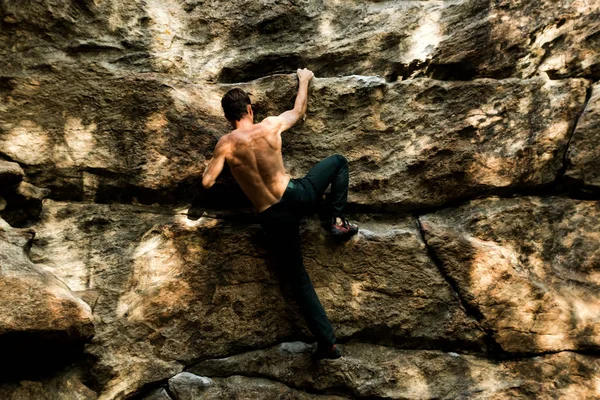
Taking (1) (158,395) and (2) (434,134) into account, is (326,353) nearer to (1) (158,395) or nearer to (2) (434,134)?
(1) (158,395)

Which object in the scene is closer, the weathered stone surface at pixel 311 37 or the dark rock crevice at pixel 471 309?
the dark rock crevice at pixel 471 309

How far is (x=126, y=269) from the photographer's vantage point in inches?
177

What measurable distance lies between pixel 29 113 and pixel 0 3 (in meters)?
1.22

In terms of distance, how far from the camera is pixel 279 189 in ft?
14.0

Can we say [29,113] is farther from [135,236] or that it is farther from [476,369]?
[476,369]

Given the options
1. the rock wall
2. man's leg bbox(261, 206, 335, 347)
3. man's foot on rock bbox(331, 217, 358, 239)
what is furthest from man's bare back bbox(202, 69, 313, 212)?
man's foot on rock bbox(331, 217, 358, 239)

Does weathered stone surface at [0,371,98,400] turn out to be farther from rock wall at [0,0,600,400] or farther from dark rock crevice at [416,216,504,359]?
dark rock crevice at [416,216,504,359]

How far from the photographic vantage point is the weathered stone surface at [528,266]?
4250 mm

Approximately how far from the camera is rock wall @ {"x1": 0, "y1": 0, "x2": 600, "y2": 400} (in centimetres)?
427

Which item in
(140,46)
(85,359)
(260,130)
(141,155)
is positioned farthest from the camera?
(140,46)

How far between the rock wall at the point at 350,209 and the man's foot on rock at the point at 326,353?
12 cm

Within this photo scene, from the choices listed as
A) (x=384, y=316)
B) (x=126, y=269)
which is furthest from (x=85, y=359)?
(x=384, y=316)

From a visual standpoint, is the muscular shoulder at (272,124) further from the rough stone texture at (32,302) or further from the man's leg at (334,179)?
the rough stone texture at (32,302)

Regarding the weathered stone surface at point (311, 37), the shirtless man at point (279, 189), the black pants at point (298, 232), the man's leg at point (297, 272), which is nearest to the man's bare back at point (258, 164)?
the shirtless man at point (279, 189)
